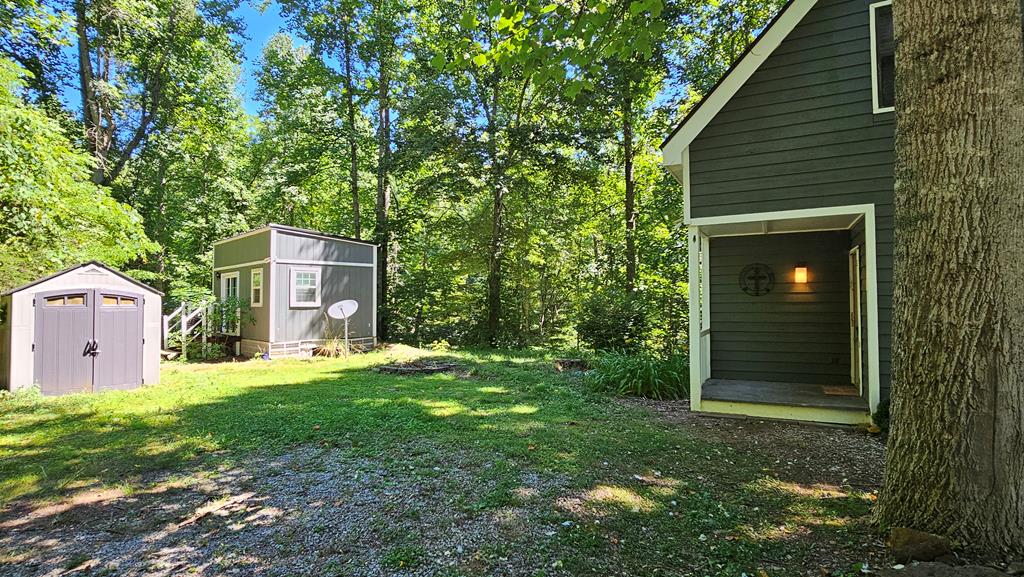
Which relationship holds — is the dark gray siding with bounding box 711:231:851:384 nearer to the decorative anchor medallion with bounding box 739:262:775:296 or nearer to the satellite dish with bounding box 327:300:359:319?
the decorative anchor medallion with bounding box 739:262:775:296

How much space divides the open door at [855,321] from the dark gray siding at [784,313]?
21 cm

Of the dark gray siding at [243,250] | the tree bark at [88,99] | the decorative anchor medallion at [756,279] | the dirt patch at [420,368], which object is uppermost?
the tree bark at [88,99]

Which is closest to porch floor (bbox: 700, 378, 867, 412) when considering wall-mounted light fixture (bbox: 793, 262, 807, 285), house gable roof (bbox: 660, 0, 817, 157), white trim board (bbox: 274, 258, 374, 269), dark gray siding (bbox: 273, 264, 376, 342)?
wall-mounted light fixture (bbox: 793, 262, 807, 285)

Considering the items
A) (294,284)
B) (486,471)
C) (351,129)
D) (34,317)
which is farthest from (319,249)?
(486,471)

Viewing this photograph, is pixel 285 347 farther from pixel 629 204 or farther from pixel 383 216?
pixel 629 204

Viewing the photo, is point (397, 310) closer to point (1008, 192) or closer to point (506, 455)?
point (506, 455)

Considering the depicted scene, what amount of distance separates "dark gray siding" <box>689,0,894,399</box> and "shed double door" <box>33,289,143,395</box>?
874cm

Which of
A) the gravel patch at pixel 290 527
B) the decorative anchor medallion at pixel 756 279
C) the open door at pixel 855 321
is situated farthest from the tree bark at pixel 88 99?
the open door at pixel 855 321

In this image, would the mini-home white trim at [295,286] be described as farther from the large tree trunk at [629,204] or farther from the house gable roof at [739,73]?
the house gable roof at [739,73]

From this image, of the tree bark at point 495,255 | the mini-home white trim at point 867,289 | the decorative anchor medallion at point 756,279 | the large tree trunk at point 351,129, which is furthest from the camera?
the large tree trunk at point 351,129

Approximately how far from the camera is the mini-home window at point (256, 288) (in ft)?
38.3

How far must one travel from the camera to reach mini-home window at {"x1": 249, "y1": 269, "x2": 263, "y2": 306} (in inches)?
459

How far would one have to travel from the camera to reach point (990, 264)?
219 cm

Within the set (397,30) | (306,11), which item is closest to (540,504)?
(397,30)
